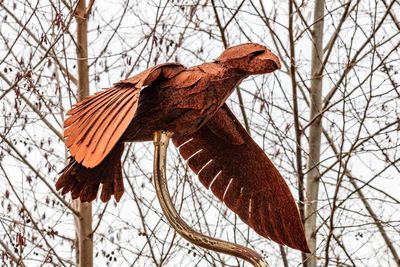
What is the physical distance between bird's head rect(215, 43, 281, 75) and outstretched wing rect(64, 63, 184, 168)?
0.26 ft

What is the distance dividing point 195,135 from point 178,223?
0.56 ft

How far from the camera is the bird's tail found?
1.46 metres

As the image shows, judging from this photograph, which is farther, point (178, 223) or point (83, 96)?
point (83, 96)

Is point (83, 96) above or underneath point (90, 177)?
above

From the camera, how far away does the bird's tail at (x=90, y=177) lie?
4.78ft

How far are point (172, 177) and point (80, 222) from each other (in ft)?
2.28

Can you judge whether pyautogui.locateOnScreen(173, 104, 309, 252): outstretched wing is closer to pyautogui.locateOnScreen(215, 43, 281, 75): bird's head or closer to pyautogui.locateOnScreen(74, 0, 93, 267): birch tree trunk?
pyautogui.locateOnScreen(215, 43, 281, 75): bird's head

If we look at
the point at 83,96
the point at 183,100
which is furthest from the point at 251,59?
the point at 83,96

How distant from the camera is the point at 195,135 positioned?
1599 mm

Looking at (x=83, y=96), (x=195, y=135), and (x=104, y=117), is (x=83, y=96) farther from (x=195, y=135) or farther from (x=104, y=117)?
(x=104, y=117)

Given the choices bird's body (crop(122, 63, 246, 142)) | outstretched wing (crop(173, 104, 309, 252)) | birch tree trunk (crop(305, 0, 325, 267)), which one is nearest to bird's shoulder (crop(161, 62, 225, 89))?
bird's body (crop(122, 63, 246, 142))

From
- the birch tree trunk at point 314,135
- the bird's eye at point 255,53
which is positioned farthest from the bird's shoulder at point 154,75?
the birch tree trunk at point 314,135

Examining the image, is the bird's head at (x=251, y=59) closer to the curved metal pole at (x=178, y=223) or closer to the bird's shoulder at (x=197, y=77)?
the bird's shoulder at (x=197, y=77)

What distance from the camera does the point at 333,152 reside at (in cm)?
359
